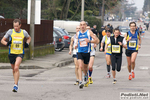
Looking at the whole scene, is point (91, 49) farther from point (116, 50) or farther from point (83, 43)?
point (116, 50)

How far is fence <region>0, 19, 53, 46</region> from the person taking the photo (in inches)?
692

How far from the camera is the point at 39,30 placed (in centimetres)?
2019

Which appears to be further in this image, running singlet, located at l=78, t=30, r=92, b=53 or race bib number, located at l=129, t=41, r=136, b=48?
race bib number, located at l=129, t=41, r=136, b=48

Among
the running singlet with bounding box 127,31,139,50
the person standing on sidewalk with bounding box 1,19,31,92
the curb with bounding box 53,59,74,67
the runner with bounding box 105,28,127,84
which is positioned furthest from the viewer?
the curb with bounding box 53,59,74,67

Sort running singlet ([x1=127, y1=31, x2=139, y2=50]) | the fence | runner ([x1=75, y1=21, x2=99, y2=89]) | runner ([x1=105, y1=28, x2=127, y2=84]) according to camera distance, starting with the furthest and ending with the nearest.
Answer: the fence, running singlet ([x1=127, y1=31, x2=139, y2=50]), runner ([x1=105, y1=28, x2=127, y2=84]), runner ([x1=75, y1=21, x2=99, y2=89])

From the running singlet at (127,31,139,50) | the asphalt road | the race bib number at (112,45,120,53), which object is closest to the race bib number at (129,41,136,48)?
the running singlet at (127,31,139,50)

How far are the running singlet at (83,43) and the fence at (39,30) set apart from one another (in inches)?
328

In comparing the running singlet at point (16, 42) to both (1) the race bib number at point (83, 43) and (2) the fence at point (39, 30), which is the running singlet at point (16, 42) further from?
(2) the fence at point (39, 30)

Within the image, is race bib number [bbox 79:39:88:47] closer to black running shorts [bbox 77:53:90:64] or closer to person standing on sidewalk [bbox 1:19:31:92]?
black running shorts [bbox 77:53:90:64]

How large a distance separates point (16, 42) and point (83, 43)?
1769 mm

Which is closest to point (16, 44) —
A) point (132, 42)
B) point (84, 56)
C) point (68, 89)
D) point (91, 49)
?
point (68, 89)

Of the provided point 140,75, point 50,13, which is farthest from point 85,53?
point 50,13

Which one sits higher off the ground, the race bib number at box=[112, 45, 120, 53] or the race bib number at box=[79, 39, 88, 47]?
the race bib number at box=[79, 39, 88, 47]

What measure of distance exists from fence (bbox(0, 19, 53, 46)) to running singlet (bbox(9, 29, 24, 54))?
8.37 metres
